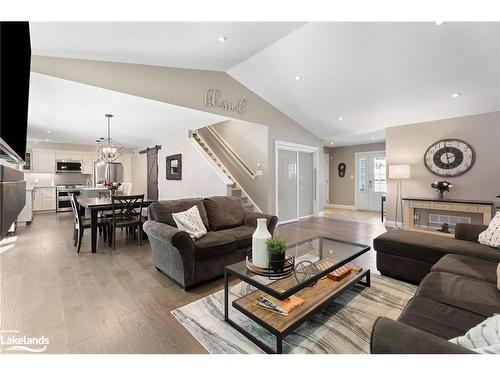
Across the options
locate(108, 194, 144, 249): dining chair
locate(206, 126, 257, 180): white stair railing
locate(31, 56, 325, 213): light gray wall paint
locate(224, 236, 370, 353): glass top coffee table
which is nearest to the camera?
locate(224, 236, 370, 353): glass top coffee table

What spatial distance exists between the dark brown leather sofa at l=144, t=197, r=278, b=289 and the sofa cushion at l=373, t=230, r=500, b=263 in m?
1.41

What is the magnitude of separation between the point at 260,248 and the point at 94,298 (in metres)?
1.74

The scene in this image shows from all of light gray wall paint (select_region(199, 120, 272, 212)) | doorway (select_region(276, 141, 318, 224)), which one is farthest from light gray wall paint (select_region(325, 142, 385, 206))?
light gray wall paint (select_region(199, 120, 272, 212))

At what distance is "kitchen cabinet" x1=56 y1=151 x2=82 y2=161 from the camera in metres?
7.92

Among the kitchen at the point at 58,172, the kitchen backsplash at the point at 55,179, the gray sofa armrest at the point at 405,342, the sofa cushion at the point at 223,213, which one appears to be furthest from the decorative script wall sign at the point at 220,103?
the kitchen backsplash at the point at 55,179

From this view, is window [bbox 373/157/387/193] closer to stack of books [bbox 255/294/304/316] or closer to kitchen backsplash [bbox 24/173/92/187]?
stack of books [bbox 255/294/304/316]

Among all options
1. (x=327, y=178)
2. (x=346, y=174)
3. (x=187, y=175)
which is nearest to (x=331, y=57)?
(x=187, y=175)

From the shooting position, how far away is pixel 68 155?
8078 millimetres

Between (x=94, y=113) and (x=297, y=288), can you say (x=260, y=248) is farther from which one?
(x=94, y=113)

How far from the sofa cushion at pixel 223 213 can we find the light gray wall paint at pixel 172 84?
5.96 ft

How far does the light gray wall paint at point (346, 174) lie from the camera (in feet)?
26.8

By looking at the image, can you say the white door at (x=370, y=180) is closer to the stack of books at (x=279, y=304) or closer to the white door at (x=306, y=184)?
the white door at (x=306, y=184)
